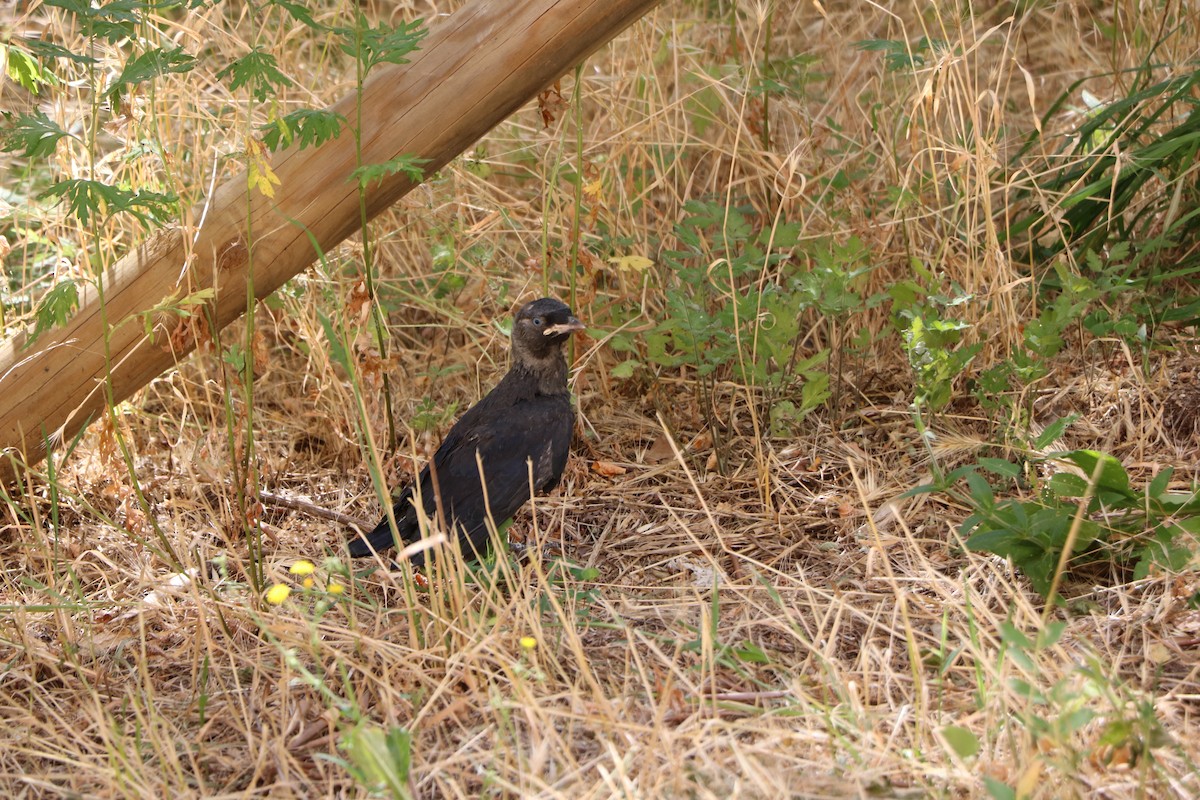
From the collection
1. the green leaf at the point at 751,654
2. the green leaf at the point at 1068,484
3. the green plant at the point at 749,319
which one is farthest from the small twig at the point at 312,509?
the green leaf at the point at 1068,484

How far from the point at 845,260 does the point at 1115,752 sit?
1.92 meters

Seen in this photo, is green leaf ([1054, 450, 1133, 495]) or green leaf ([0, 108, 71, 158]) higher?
green leaf ([0, 108, 71, 158])

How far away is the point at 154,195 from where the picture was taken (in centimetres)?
285

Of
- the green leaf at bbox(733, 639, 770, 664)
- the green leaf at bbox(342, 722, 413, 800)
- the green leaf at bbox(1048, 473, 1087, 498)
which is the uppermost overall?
the green leaf at bbox(342, 722, 413, 800)

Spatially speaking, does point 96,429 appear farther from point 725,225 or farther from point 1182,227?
point 1182,227

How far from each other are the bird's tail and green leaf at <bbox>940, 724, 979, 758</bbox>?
1748 millimetres

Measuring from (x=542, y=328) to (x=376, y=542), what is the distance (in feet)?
2.91

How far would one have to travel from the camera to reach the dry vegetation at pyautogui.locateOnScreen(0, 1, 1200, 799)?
231 cm

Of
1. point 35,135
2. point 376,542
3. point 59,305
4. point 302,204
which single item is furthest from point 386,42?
point 376,542

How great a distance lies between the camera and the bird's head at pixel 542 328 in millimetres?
3691

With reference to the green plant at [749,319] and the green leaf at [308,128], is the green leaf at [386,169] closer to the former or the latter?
the green leaf at [308,128]

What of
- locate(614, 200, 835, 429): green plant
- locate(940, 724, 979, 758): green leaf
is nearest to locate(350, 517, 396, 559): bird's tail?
locate(614, 200, 835, 429): green plant

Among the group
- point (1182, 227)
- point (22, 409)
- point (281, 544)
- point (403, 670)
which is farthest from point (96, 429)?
point (1182, 227)

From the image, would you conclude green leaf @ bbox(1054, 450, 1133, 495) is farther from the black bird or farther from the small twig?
the small twig
